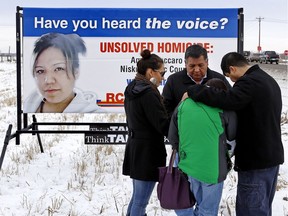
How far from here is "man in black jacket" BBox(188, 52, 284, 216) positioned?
3.04 metres

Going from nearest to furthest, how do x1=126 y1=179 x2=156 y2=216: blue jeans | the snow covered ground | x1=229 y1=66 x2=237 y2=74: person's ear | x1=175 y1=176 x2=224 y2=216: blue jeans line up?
x1=175 y1=176 x2=224 y2=216: blue jeans < x1=229 y1=66 x2=237 y2=74: person's ear < x1=126 y1=179 x2=156 y2=216: blue jeans < the snow covered ground

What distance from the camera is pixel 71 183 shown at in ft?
18.2

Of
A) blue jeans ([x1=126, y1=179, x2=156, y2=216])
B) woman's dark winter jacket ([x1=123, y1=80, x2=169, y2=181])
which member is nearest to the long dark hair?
woman's dark winter jacket ([x1=123, y1=80, x2=169, y2=181])

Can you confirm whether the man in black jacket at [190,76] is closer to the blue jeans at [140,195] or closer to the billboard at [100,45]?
the blue jeans at [140,195]

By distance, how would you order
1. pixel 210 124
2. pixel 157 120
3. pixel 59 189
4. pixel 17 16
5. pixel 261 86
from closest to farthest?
1. pixel 210 124
2. pixel 261 86
3. pixel 157 120
4. pixel 59 189
5. pixel 17 16

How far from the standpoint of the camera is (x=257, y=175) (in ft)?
10.7

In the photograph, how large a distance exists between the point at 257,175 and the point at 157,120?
0.92m

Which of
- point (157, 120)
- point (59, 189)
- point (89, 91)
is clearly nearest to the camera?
point (157, 120)

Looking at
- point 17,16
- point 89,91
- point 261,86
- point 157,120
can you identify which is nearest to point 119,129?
point 89,91

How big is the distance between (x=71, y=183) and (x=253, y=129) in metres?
3.13

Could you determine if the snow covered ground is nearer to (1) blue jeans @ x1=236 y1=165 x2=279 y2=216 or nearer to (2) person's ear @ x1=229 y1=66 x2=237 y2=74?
(1) blue jeans @ x1=236 y1=165 x2=279 y2=216

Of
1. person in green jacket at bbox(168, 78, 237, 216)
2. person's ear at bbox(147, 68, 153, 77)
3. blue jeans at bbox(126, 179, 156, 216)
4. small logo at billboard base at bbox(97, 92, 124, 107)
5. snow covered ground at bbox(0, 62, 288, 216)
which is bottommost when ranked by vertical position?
snow covered ground at bbox(0, 62, 288, 216)

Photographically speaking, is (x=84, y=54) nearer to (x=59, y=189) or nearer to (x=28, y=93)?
(x=28, y=93)

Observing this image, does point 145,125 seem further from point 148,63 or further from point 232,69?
point 232,69
